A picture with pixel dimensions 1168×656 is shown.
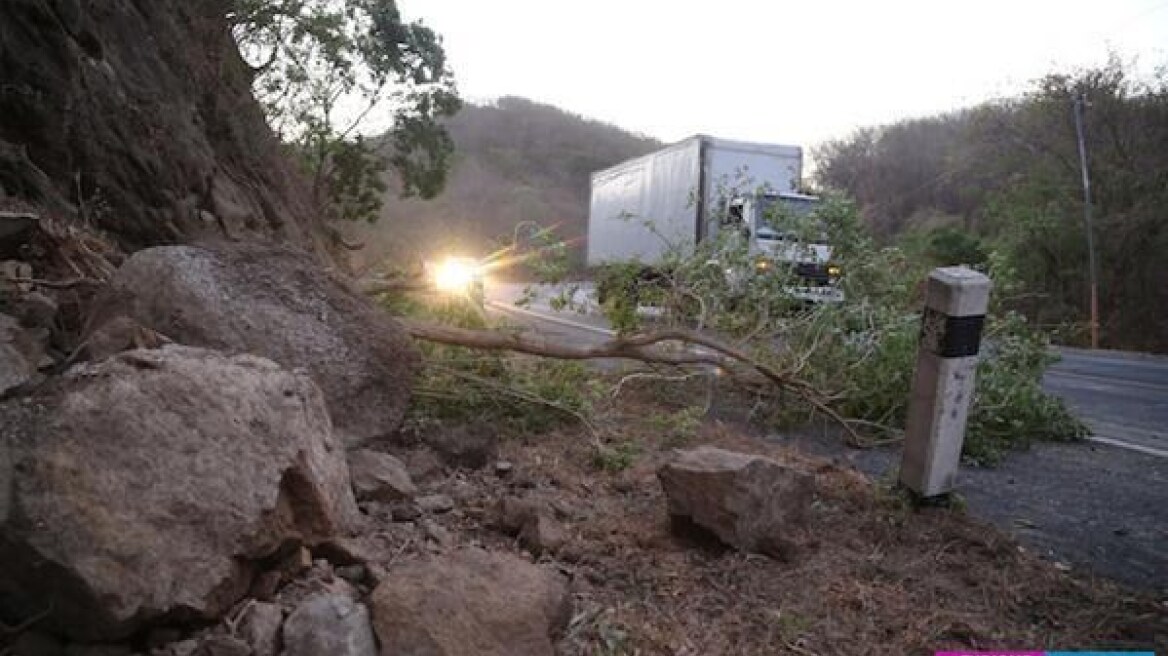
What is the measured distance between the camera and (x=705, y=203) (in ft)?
48.3

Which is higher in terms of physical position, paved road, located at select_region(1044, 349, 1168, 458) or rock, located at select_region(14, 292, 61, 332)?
rock, located at select_region(14, 292, 61, 332)

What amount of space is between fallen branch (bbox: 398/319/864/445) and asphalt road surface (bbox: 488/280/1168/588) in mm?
365

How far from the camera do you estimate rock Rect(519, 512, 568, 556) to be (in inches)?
112

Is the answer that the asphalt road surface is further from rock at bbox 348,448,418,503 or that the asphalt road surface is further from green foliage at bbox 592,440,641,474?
rock at bbox 348,448,418,503

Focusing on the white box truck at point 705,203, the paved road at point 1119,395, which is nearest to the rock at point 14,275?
the white box truck at point 705,203

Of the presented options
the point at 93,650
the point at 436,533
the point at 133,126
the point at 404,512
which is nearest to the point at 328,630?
the point at 93,650

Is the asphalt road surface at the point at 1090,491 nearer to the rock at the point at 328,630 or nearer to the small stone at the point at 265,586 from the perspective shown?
the rock at the point at 328,630

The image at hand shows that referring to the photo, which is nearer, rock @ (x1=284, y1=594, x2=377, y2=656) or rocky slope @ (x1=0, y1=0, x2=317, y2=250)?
rock @ (x1=284, y1=594, x2=377, y2=656)

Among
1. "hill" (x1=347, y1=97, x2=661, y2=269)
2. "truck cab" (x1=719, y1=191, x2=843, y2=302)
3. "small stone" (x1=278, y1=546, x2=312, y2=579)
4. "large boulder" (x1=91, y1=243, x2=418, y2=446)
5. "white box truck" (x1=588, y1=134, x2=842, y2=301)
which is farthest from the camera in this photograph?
"hill" (x1=347, y1=97, x2=661, y2=269)

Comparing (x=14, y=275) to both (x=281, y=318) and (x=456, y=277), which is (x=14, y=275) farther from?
(x=456, y=277)

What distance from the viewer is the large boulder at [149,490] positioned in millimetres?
1735

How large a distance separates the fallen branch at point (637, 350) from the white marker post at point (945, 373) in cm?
154

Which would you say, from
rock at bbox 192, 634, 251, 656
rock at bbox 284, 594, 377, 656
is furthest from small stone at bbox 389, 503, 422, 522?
rock at bbox 192, 634, 251, 656

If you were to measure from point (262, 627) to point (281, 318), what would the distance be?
175 cm
